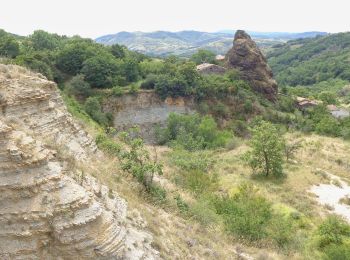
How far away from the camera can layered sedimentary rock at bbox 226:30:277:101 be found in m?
64.1

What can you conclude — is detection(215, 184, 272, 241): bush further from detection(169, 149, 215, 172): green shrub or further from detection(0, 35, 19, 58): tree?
detection(0, 35, 19, 58): tree

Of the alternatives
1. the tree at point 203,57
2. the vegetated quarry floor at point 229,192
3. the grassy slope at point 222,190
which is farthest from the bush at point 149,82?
the tree at point 203,57

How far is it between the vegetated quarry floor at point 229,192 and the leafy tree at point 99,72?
1822cm

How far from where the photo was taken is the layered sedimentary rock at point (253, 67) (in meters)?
64.1

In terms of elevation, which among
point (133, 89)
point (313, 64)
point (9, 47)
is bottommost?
point (313, 64)

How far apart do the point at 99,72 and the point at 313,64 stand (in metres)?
131

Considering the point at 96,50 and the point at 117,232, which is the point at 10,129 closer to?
the point at 117,232

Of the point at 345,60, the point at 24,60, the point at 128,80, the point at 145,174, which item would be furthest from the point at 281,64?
the point at 145,174

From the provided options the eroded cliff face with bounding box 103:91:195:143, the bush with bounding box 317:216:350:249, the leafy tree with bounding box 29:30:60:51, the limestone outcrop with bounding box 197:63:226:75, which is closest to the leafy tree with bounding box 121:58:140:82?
the eroded cliff face with bounding box 103:91:195:143

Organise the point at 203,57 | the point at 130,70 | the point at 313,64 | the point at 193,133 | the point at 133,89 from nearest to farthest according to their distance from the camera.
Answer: the point at 193,133 → the point at 133,89 → the point at 130,70 → the point at 203,57 → the point at 313,64

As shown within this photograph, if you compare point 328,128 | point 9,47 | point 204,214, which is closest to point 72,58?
point 9,47

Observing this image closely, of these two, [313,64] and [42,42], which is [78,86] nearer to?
[42,42]

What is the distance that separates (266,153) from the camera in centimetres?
3014

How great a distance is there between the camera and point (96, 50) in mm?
54906
